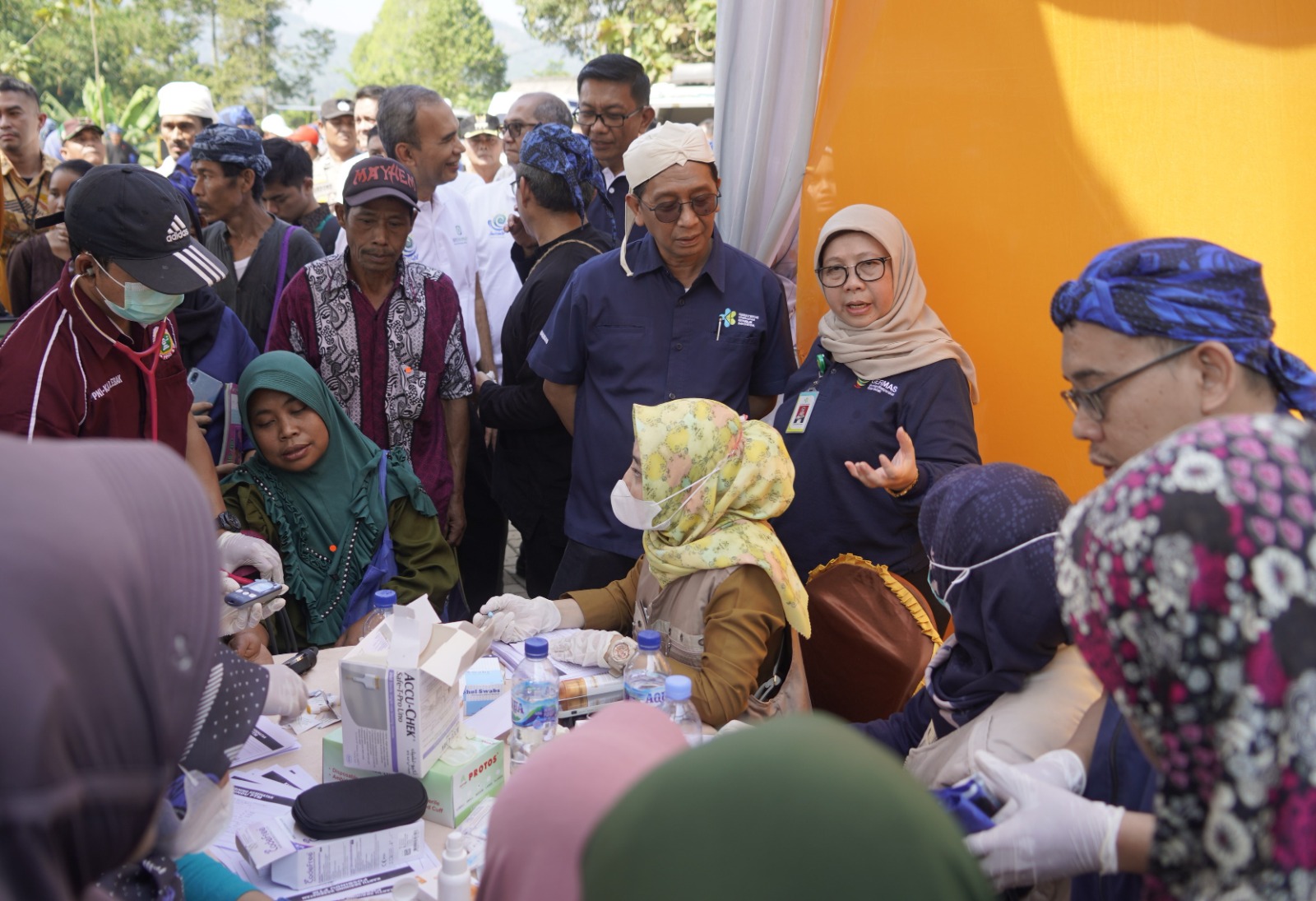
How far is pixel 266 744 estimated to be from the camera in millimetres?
2178

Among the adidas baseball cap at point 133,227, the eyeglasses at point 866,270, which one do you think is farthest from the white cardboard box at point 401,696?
the eyeglasses at point 866,270

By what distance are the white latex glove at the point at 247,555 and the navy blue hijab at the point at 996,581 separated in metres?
1.86

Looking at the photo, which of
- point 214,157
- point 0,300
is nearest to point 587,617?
point 214,157

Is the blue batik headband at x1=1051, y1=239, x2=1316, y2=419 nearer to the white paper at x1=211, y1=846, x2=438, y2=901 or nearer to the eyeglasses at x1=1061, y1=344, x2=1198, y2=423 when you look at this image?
the eyeglasses at x1=1061, y1=344, x2=1198, y2=423

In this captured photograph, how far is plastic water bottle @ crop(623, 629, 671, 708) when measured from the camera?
2.21 meters

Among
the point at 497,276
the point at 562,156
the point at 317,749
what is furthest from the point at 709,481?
the point at 497,276

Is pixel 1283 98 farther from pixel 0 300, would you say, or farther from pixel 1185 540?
pixel 0 300

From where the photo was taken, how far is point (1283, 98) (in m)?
2.72

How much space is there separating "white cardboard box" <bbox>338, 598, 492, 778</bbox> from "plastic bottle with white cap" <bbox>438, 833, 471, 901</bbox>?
0.29 meters

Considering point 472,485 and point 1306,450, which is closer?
point 1306,450

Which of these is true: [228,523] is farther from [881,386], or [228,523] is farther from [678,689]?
[881,386]

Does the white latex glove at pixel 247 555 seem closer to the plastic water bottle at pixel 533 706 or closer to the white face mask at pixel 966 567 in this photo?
the plastic water bottle at pixel 533 706

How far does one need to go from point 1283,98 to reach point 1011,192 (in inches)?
31.3

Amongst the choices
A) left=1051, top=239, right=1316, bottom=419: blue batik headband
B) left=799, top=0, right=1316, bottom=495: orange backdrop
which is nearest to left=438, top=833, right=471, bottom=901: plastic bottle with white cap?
left=1051, top=239, right=1316, bottom=419: blue batik headband
